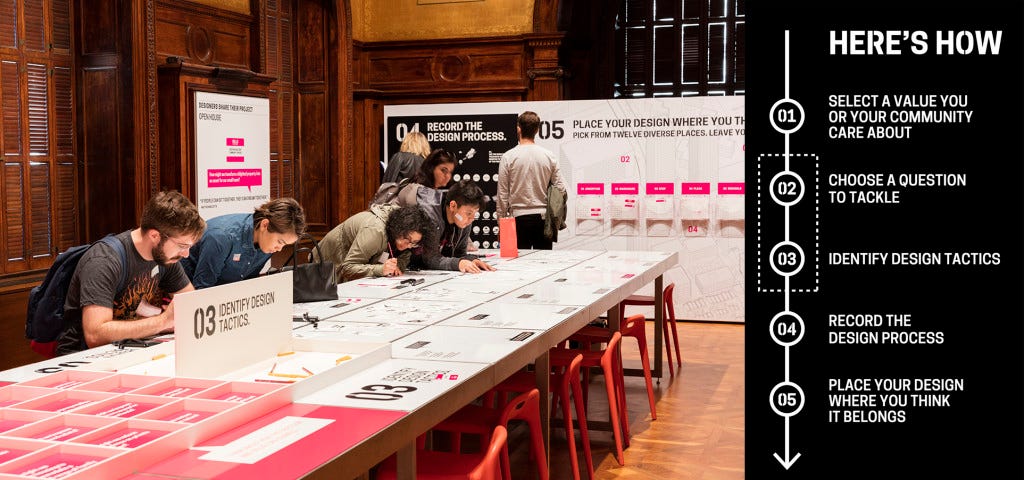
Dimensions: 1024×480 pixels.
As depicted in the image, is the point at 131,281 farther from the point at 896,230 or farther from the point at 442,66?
the point at 442,66

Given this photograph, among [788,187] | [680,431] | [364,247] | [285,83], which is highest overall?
[285,83]

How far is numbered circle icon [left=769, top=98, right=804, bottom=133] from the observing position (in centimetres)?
248

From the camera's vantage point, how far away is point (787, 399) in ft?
8.37

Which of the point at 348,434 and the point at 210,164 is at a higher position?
the point at 210,164

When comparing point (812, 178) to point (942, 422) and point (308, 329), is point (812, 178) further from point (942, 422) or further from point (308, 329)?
point (308, 329)

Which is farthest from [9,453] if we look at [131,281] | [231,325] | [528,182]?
[528,182]

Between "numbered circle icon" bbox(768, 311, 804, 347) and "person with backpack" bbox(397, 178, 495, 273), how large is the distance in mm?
2932

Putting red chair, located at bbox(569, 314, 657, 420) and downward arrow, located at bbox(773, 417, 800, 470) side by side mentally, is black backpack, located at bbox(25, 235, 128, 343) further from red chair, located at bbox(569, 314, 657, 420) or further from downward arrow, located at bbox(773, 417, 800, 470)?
red chair, located at bbox(569, 314, 657, 420)

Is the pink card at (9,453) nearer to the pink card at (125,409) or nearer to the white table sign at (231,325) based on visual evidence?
the pink card at (125,409)

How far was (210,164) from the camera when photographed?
7.61m

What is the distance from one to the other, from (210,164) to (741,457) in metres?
4.68

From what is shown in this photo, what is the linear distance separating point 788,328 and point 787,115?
530 millimetres

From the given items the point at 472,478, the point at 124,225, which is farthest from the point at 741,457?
the point at 124,225

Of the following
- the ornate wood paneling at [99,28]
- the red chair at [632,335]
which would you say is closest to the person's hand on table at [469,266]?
the red chair at [632,335]
